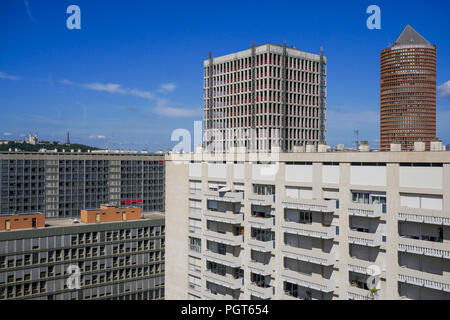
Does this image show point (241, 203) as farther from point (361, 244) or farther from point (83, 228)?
point (83, 228)

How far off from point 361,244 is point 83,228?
45817 millimetres

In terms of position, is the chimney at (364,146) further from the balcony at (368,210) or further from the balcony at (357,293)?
the balcony at (357,293)

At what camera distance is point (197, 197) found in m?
40.2

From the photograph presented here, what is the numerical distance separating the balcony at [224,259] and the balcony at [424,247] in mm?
13907

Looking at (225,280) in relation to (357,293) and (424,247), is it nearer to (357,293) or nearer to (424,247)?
(357,293)

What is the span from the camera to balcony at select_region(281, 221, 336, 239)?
1090 inches

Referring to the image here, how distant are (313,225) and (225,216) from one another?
8.71 meters

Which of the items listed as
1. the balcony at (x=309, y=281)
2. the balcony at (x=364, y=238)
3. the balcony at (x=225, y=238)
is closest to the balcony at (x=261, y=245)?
the balcony at (x=225, y=238)

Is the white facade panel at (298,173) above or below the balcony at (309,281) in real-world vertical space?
above

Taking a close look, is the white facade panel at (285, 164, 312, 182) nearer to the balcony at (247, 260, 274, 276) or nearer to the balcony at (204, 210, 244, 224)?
the balcony at (204, 210, 244, 224)

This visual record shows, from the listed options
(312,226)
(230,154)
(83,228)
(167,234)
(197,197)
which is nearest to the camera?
(312,226)

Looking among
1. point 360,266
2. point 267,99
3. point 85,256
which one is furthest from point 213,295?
point 267,99

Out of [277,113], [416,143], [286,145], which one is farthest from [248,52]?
[416,143]

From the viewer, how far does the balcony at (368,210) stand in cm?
2530
